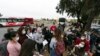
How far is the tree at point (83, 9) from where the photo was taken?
35969 mm

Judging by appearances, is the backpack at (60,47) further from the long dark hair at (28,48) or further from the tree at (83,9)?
the tree at (83,9)

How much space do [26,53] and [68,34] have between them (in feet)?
41.5

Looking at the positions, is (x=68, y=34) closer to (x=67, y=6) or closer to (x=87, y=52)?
(x=87, y=52)

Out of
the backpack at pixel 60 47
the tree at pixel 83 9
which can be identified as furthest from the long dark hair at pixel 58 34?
the tree at pixel 83 9

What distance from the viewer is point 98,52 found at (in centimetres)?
1455

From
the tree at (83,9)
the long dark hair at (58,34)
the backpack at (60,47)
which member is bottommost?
the tree at (83,9)

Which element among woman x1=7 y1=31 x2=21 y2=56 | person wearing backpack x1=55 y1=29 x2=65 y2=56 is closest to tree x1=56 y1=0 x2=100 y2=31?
person wearing backpack x1=55 y1=29 x2=65 y2=56

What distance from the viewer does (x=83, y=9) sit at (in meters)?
38.4

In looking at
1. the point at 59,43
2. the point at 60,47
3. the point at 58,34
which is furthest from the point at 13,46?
Answer: the point at 60,47

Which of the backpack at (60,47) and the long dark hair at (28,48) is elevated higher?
the long dark hair at (28,48)

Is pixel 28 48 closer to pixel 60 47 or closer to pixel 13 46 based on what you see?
pixel 13 46

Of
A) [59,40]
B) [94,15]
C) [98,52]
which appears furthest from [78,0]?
[59,40]

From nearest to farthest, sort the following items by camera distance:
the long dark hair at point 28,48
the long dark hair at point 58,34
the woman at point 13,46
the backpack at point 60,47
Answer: the long dark hair at point 28,48 → the woman at point 13,46 → the long dark hair at point 58,34 → the backpack at point 60,47

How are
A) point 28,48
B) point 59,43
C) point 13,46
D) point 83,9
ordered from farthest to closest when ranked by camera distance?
point 83,9 → point 59,43 → point 13,46 → point 28,48
